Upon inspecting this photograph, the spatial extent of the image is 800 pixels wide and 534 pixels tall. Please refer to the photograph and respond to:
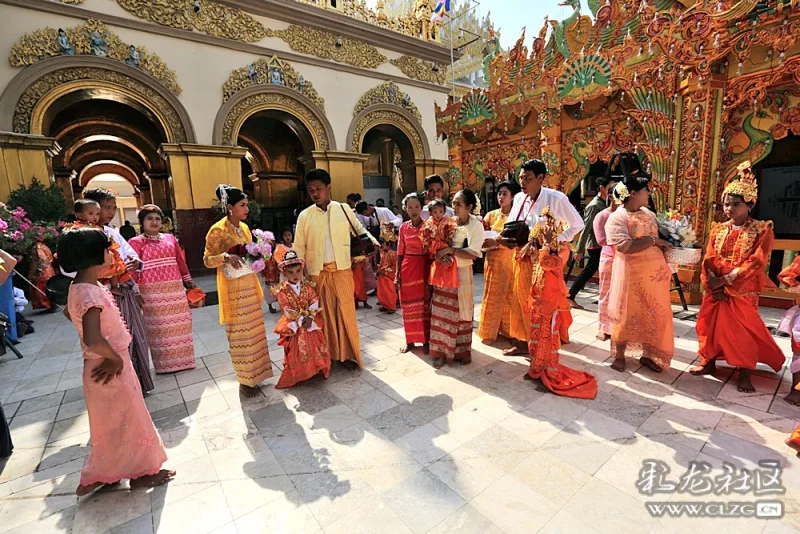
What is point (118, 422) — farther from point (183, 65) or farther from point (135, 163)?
point (135, 163)

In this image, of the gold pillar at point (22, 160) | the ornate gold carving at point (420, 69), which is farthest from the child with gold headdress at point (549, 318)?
the ornate gold carving at point (420, 69)

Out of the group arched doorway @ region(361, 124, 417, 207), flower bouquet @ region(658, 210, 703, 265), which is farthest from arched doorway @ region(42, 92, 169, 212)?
flower bouquet @ region(658, 210, 703, 265)

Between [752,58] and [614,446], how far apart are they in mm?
5236

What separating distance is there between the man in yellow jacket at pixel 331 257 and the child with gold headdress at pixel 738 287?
317 cm

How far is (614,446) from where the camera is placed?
2.32 meters

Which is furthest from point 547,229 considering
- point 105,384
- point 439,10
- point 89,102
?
point 89,102

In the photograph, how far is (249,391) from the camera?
10.6 feet

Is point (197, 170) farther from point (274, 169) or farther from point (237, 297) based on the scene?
point (237, 297)

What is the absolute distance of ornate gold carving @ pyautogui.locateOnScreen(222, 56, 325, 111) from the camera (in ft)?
30.6

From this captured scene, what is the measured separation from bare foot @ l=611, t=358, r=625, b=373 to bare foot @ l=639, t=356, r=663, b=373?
211 mm

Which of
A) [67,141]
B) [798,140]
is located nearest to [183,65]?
[67,141]

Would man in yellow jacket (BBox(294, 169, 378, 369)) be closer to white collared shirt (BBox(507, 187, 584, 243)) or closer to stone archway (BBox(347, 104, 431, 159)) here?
white collared shirt (BBox(507, 187, 584, 243))

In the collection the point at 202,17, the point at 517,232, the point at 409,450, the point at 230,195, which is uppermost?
the point at 202,17

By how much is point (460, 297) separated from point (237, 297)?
208 centimetres
